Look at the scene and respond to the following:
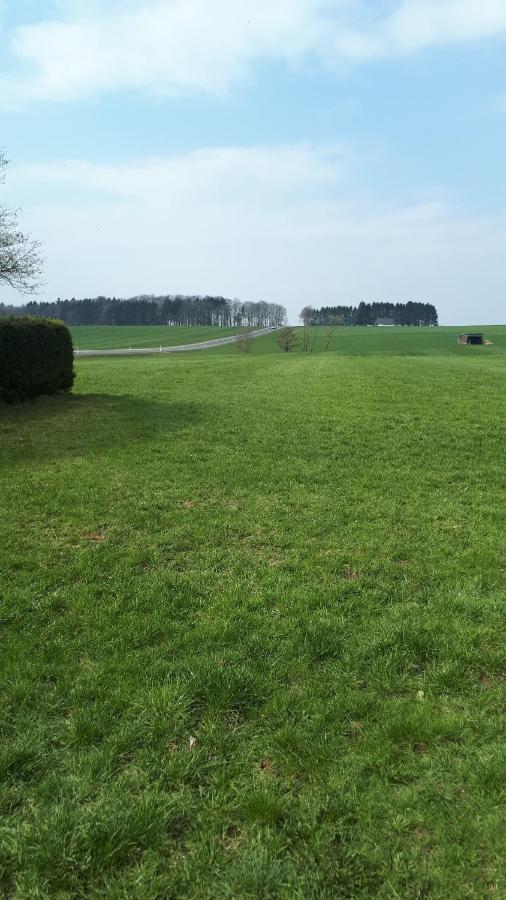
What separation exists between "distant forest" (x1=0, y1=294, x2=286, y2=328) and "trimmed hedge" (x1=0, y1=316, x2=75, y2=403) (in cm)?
12455

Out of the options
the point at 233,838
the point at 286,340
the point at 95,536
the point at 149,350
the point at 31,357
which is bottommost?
the point at 233,838

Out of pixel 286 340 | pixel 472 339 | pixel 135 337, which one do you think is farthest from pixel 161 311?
pixel 472 339

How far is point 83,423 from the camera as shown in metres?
11.2

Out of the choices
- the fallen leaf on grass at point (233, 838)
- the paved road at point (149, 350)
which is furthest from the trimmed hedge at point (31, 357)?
the paved road at point (149, 350)

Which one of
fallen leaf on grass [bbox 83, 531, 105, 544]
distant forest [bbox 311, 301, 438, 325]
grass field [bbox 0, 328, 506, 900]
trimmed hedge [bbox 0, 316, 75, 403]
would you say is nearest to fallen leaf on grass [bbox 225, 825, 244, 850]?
grass field [bbox 0, 328, 506, 900]

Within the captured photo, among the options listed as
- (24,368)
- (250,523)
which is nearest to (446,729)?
(250,523)

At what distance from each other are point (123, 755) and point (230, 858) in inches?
33.8

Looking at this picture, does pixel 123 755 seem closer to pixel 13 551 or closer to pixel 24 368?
pixel 13 551

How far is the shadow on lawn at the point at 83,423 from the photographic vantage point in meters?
9.28

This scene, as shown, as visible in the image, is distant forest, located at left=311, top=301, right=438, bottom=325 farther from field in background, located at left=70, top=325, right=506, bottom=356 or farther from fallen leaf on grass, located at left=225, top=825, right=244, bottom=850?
fallen leaf on grass, located at left=225, top=825, right=244, bottom=850

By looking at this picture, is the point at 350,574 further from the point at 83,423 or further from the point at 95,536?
the point at 83,423

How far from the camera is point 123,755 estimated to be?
2992 millimetres

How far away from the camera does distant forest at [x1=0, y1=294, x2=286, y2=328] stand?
13525 centimetres

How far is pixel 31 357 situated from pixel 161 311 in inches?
5081
